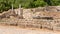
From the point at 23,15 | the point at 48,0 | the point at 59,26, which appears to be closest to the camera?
the point at 59,26

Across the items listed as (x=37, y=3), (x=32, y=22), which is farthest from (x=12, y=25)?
(x=37, y=3)

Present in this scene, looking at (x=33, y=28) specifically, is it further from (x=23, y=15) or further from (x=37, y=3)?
(x=37, y=3)

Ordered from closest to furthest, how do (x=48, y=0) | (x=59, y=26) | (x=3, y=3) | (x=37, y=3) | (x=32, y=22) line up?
(x=59, y=26) → (x=32, y=22) → (x=3, y=3) → (x=37, y=3) → (x=48, y=0)

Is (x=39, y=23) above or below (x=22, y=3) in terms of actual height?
above

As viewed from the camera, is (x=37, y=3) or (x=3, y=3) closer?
(x=3, y=3)

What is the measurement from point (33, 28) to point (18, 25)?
2.41 m

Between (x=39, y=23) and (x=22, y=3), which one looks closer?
(x=39, y=23)

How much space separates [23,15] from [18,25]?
801 centimetres

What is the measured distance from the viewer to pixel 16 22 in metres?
22.8

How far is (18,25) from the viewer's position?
22234 mm

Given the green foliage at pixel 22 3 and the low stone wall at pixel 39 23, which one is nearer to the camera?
the low stone wall at pixel 39 23

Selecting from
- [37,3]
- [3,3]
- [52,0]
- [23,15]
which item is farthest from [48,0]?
[23,15]

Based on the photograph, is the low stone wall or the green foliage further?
the green foliage

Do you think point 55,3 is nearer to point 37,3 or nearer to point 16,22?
point 37,3
